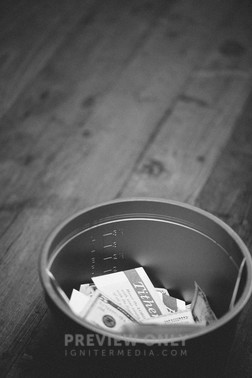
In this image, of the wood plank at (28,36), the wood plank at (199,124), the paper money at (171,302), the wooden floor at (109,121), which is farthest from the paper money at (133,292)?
the wood plank at (28,36)

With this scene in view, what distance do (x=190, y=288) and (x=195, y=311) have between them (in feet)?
0.19

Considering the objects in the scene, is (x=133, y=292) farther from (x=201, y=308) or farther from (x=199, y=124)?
(x=199, y=124)

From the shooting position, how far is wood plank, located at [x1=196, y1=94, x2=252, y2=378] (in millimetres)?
1080

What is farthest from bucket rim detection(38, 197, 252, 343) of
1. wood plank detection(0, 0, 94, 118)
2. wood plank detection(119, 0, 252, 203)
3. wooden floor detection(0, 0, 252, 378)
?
wood plank detection(0, 0, 94, 118)

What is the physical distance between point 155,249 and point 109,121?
66 centimetres

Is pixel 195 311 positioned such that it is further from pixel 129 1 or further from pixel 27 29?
pixel 129 1

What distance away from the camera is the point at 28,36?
5.59ft

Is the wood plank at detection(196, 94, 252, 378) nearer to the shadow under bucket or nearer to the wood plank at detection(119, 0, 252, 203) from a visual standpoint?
the wood plank at detection(119, 0, 252, 203)

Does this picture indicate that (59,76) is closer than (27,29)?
Yes

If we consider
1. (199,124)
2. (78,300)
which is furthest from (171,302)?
(199,124)

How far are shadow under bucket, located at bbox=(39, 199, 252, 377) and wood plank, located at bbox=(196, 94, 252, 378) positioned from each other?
0.20 m

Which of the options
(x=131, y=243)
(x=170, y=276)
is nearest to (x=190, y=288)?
(x=170, y=276)

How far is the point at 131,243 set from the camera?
0.82 metres

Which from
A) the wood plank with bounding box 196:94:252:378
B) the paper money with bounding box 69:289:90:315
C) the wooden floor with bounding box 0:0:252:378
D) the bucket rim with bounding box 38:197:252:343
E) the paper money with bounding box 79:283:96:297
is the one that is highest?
the bucket rim with bounding box 38:197:252:343
